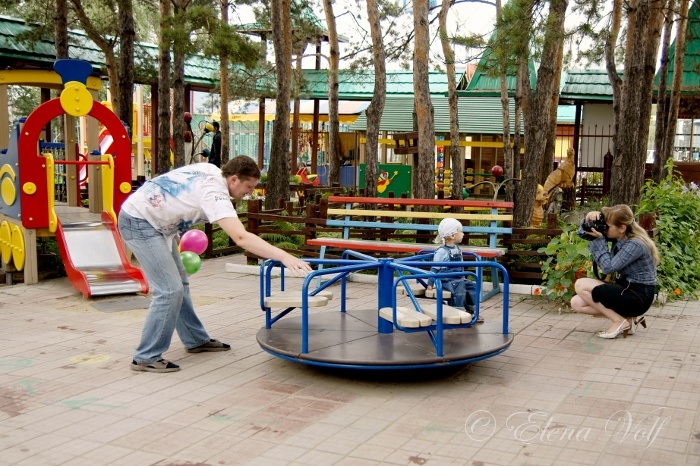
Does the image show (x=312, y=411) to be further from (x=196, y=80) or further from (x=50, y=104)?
(x=196, y=80)

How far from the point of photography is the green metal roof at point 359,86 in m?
27.0

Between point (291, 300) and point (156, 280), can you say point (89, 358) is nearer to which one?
point (156, 280)

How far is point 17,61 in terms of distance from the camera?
18234mm

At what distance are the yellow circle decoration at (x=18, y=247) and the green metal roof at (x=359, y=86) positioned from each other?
16666 millimetres

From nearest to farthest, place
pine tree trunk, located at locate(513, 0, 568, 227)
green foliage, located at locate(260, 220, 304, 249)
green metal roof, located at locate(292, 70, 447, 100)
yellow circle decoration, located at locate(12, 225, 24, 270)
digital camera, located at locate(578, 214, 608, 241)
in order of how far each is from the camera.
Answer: digital camera, located at locate(578, 214, 608, 241) → yellow circle decoration, located at locate(12, 225, 24, 270) → pine tree trunk, located at locate(513, 0, 568, 227) → green foliage, located at locate(260, 220, 304, 249) → green metal roof, located at locate(292, 70, 447, 100)

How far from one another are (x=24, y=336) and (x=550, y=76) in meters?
7.60

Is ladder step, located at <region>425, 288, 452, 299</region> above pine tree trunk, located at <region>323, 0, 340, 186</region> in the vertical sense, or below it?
below

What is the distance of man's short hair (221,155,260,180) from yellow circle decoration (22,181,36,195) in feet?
15.7

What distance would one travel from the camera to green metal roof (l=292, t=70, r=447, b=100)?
27000mm

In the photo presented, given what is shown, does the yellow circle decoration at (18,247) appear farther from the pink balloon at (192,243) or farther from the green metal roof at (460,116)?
the green metal roof at (460,116)

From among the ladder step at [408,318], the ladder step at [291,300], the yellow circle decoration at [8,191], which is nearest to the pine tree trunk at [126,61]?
the yellow circle decoration at [8,191]

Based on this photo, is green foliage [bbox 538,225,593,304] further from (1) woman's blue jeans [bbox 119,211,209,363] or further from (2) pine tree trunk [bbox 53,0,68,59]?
(2) pine tree trunk [bbox 53,0,68,59]

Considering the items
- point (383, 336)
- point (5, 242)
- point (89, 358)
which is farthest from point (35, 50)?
point (383, 336)

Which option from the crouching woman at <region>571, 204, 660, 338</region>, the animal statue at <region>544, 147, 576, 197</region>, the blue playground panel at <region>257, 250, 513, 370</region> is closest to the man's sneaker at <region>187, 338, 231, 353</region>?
the blue playground panel at <region>257, 250, 513, 370</region>
